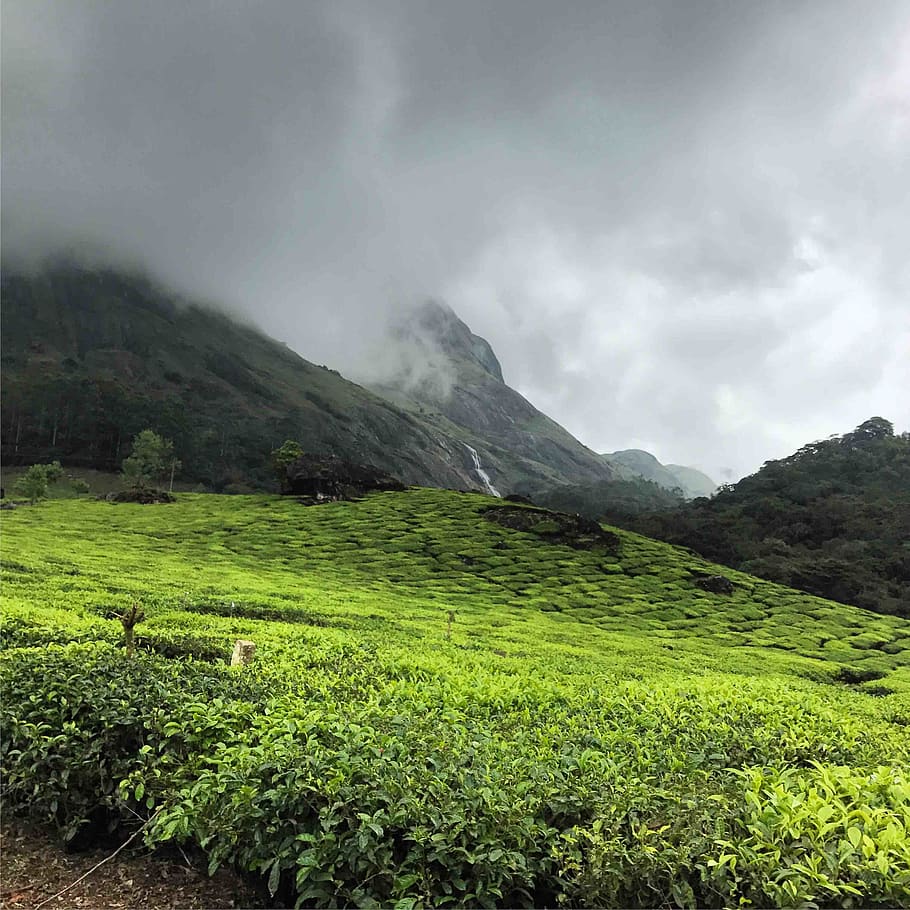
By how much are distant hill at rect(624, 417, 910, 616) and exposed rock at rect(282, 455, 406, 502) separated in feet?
107

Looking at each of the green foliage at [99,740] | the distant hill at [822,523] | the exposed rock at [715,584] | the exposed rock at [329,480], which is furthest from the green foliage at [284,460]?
the green foliage at [99,740]

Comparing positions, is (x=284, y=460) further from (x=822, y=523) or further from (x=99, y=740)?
(x=822, y=523)

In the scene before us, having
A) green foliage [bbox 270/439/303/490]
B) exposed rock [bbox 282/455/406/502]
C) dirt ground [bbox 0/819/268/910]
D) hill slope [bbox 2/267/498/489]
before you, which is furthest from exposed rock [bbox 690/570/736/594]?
hill slope [bbox 2/267/498/489]

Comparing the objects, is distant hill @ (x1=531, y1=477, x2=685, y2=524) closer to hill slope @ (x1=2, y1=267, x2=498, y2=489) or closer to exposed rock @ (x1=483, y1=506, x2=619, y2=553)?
exposed rock @ (x1=483, y1=506, x2=619, y2=553)

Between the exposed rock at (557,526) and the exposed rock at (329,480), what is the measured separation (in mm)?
15210

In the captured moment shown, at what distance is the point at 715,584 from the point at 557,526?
43.7 feet

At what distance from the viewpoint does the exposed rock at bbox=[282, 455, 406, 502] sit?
188ft

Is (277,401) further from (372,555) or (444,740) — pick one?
(444,740)

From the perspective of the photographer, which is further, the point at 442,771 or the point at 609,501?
the point at 609,501

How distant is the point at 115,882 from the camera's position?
5102 millimetres

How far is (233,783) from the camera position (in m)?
4.29

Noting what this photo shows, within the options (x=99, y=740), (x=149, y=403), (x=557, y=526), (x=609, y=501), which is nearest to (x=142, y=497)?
(x=557, y=526)

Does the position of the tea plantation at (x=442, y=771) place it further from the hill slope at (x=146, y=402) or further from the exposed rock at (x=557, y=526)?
the hill slope at (x=146, y=402)

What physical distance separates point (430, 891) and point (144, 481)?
83.2m
